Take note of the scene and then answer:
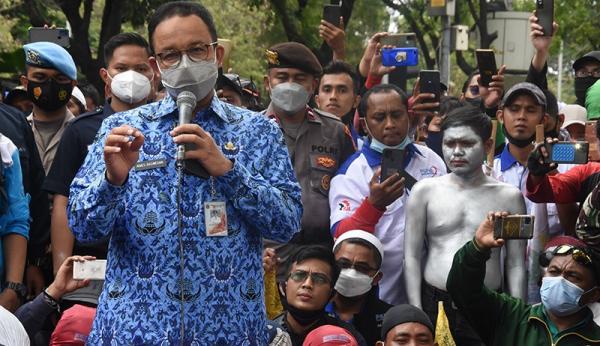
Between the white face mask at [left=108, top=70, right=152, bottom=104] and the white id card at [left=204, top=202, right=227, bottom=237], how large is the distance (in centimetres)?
250

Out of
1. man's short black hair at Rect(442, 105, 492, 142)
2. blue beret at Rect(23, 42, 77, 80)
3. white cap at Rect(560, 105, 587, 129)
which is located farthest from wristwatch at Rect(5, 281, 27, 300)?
white cap at Rect(560, 105, 587, 129)

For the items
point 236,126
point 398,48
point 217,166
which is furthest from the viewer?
point 398,48

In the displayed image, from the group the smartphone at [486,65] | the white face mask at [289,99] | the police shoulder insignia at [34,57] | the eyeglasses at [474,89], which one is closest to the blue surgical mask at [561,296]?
the white face mask at [289,99]

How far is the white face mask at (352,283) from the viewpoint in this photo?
793 centimetres

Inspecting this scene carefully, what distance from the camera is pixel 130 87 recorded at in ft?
24.8

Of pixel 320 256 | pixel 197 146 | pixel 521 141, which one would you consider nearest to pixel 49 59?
pixel 320 256

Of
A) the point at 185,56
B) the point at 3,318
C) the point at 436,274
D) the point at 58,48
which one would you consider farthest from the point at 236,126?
the point at 58,48

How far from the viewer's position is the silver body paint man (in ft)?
24.9

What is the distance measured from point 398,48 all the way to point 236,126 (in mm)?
4626

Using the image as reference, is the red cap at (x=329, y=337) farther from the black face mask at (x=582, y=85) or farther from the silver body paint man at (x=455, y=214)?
the black face mask at (x=582, y=85)

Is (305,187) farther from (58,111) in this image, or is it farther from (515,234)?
(515,234)

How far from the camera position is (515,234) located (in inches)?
252

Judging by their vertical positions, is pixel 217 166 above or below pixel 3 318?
above

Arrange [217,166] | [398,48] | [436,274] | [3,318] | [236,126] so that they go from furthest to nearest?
1. [398,48]
2. [436,274]
3. [236,126]
4. [217,166]
5. [3,318]
